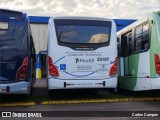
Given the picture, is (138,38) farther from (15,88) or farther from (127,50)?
(15,88)

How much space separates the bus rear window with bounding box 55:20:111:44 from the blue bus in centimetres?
138

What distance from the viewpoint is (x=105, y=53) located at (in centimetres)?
1329

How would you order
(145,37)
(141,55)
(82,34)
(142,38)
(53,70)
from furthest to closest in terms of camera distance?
(142,38) → (82,34) → (141,55) → (145,37) → (53,70)

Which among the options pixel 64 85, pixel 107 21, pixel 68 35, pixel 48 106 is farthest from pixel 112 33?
pixel 48 106

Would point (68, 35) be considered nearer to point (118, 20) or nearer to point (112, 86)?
point (112, 86)

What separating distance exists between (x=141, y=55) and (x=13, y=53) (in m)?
4.19

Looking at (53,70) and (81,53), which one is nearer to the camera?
(53,70)

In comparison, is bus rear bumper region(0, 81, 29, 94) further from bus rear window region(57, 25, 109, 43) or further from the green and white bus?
the green and white bus

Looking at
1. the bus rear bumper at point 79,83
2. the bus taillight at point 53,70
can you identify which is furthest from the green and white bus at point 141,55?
the bus taillight at point 53,70

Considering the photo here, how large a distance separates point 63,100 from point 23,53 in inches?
93.3

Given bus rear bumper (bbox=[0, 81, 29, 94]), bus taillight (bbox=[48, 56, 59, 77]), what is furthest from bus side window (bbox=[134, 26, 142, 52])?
bus rear bumper (bbox=[0, 81, 29, 94])

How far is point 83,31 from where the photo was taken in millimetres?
13430

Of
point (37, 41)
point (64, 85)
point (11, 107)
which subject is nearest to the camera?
point (11, 107)

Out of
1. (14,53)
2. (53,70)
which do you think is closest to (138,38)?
(53,70)
